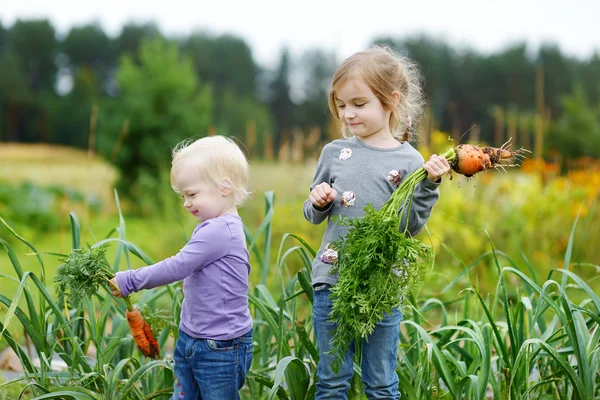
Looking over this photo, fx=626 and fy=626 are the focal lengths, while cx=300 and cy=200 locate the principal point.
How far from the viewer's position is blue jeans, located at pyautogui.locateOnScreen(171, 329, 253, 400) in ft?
6.59

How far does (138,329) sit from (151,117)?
11.7 metres

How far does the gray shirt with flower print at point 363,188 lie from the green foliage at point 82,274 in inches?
27.1

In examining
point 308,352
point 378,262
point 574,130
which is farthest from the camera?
point 574,130

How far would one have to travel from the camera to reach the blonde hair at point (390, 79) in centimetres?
205

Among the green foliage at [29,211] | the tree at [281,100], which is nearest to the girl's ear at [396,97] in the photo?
the green foliage at [29,211]

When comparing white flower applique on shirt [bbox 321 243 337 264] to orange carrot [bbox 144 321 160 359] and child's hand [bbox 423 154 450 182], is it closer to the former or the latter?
child's hand [bbox 423 154 450 182]

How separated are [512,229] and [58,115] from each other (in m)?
25.3

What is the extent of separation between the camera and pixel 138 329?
2.09 metres

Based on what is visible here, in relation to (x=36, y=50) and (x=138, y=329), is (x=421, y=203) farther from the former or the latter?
(x=36, y=50)

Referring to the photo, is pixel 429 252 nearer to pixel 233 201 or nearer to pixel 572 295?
pixel 233 201

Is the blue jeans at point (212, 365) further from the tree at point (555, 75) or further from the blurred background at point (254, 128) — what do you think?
the tree at point (555, 75)

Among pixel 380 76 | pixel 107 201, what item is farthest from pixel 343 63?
pixel 107 201

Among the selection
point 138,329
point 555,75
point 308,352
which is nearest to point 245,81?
point 555,75

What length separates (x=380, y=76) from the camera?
6.70 ft
